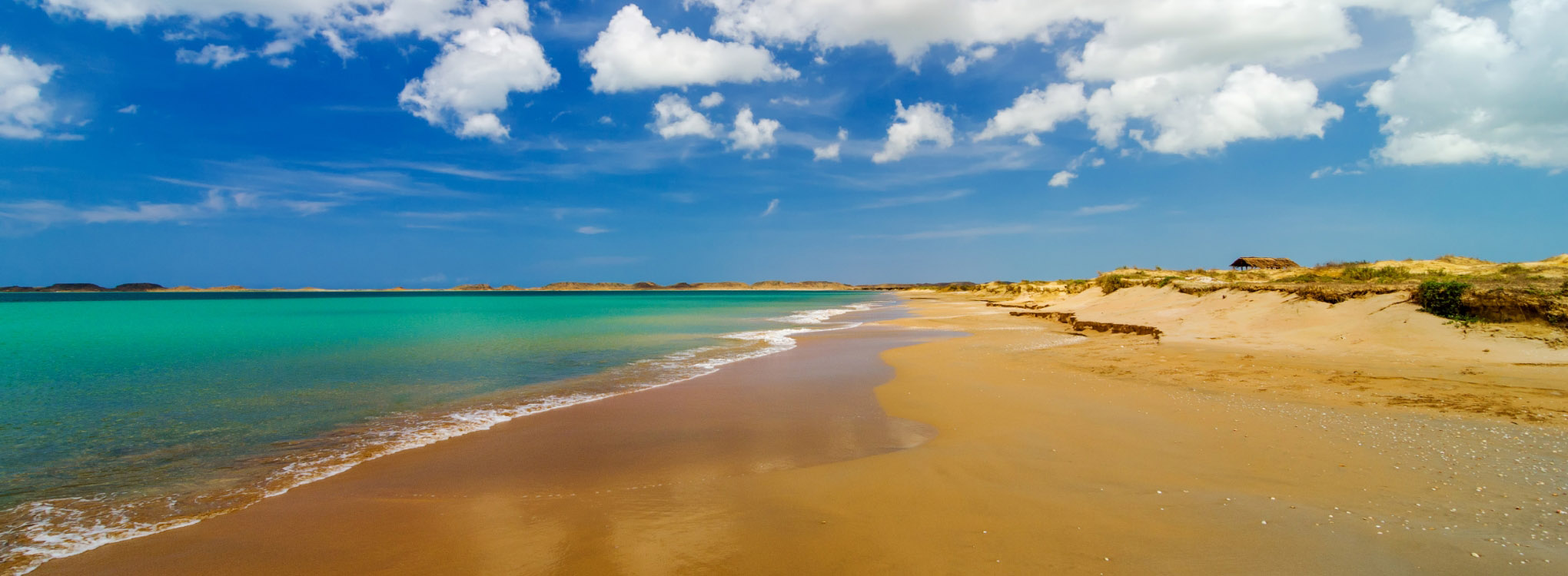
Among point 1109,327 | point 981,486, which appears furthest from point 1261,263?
point 981,486

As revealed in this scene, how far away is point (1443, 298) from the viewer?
512 inches

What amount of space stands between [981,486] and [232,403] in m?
12.4

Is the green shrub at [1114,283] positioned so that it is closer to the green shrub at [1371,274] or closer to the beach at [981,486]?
the green shrub at [1371,274]

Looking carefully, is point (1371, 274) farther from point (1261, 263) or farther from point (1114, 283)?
point (1261, 263)

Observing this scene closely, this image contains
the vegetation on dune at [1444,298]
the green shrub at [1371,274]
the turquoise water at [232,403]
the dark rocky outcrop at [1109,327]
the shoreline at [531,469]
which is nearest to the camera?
the shoreline at [531,469]

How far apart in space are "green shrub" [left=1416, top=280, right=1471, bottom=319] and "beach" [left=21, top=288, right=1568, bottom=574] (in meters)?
1.97

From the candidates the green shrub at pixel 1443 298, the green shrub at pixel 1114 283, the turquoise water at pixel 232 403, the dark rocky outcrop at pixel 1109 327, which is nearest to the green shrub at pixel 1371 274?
the green shrub at pixel 1443 298

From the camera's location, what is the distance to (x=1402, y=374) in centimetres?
997

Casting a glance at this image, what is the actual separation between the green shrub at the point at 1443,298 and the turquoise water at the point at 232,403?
632 inches

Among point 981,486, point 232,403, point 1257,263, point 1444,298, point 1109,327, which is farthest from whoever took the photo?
point 1257,263

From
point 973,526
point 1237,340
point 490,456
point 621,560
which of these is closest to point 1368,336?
point 1237,340

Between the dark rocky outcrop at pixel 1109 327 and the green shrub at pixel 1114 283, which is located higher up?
the green shrub at pixel 1114 283

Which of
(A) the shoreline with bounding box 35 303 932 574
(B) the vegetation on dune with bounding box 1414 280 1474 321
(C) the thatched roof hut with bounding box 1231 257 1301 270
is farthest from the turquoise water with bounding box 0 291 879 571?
(C) the thatched roof hut with bounding box 1231 257 1301 270

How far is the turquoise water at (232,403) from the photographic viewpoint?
5664 mm
